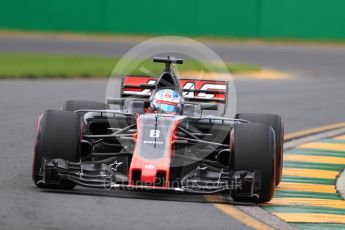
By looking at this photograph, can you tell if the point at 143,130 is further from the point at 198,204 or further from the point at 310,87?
the point at 310,87

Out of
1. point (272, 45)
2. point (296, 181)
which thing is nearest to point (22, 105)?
point (296, 181)

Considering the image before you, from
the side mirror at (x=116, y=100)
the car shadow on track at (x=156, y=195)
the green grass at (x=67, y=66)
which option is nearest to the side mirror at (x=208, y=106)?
the side mirror at (x=116, y=100)

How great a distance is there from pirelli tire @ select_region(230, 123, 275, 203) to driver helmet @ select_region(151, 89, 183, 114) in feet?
3.38

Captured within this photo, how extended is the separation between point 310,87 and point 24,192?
17313 millimetres

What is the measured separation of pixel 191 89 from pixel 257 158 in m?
2.21

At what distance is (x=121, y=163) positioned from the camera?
10.3 meters

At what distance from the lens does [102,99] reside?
21609mm

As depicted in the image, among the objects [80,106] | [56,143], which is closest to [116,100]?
[80,106]

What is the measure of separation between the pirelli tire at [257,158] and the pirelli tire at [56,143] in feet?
4.67

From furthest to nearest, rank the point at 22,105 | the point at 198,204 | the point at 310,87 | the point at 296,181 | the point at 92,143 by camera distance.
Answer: the point at 310,87
the point at 22,105
the point at 296,181
the point at 92,143
the point at 198,204

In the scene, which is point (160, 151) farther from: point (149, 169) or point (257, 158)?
point (257, 158)

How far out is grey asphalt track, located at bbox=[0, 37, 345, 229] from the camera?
28.3ft

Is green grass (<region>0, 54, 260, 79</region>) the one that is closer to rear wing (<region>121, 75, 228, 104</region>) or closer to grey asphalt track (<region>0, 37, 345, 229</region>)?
grey asphalt track (<region>0, 37, 345, 229</region>)

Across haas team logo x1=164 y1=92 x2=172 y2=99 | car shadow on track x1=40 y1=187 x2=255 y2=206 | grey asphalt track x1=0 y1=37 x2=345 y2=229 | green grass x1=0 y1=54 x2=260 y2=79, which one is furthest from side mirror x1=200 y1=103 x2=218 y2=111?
green grass x1=0 y1=54 x2=260 y2=79
